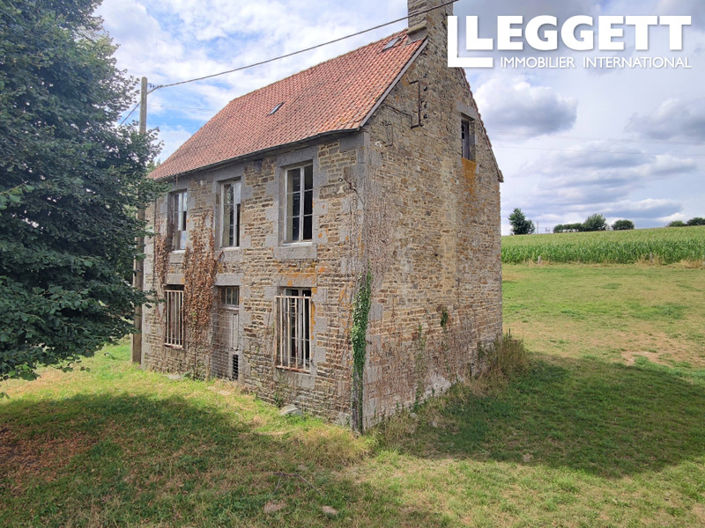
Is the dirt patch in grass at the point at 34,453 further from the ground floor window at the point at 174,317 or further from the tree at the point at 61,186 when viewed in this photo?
the ground floor window at the point at 174,317

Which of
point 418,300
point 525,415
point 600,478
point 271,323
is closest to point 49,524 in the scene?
point 271,323

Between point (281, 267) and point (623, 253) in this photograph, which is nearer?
point (281, 267)

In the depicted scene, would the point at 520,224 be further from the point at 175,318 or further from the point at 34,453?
the point at 34,453

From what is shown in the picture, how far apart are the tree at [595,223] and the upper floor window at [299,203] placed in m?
74.7

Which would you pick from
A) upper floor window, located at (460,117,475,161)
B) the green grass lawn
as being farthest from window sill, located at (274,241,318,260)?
upper floor window, located at (460,117,475,161)

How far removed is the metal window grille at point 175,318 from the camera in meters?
11.3

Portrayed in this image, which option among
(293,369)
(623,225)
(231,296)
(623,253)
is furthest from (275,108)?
(623,225)

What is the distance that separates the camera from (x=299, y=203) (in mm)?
8914

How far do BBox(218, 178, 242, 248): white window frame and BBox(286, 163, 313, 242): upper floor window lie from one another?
169cm

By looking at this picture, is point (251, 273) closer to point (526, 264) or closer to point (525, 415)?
point (525, 415)

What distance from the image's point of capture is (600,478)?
6.11 m

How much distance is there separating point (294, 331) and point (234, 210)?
Answer: 12.5 ft

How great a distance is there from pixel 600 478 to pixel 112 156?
9678 millimetres

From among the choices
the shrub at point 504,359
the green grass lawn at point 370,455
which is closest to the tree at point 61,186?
the green grass lawn at point 370,455
